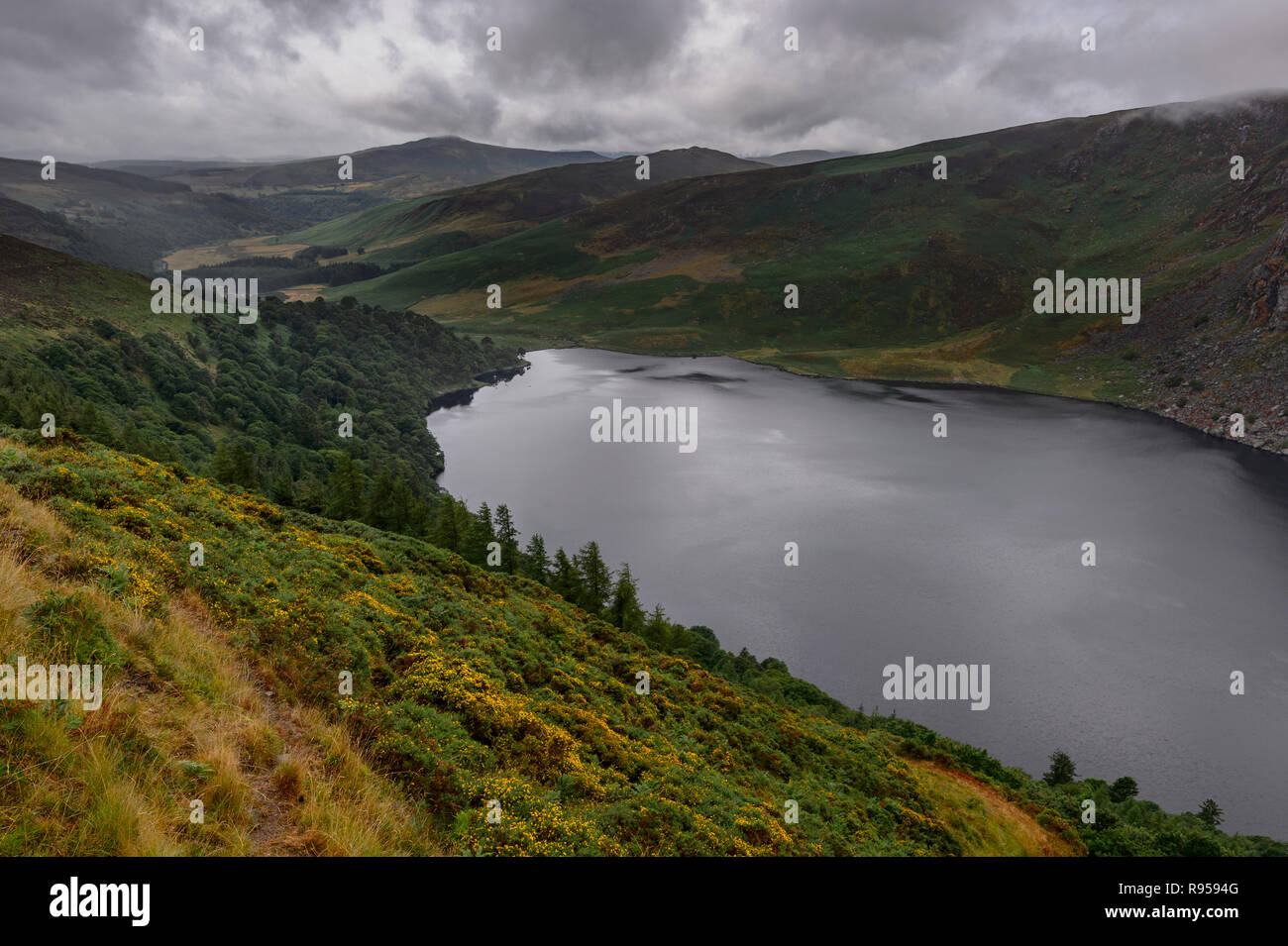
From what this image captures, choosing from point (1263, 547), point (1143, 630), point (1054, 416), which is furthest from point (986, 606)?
point (1054, 416)

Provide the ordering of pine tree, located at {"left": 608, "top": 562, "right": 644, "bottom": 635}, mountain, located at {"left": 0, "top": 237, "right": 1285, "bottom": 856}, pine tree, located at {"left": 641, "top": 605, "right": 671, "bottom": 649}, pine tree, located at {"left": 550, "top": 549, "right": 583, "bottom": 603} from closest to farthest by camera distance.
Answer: mountain, located at {"left": 0, "top": 237, "right": 1285, "bottom": 856} < pine tree, located at {"left": 641, "top": 605, "right": 671, "bottom": 649} < pine tree, located at {"left": 608, "top": 562, "right": 644, "bottom": 635} < pine tree, located at {"left": 550, "top": 549, "right": 583, "bottom": 603}

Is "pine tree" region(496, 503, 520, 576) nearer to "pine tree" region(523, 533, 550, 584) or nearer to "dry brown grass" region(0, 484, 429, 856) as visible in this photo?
→ "pine tree" region(523, 533, 550, 584)

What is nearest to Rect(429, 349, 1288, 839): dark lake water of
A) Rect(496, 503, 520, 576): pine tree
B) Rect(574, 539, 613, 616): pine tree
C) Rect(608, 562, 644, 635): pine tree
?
Rect(574, 539, 613, 616): pine tree

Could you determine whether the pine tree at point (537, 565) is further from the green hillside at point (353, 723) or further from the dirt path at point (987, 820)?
the dirt path at point (987, 820)

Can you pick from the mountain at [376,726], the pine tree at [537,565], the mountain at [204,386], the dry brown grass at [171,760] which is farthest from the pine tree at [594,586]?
the dry brown grass at [171,760]

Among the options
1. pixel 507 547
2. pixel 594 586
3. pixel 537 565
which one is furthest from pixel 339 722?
pixel 537 565

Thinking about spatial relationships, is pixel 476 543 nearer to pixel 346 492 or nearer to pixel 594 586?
pixel 594 586
